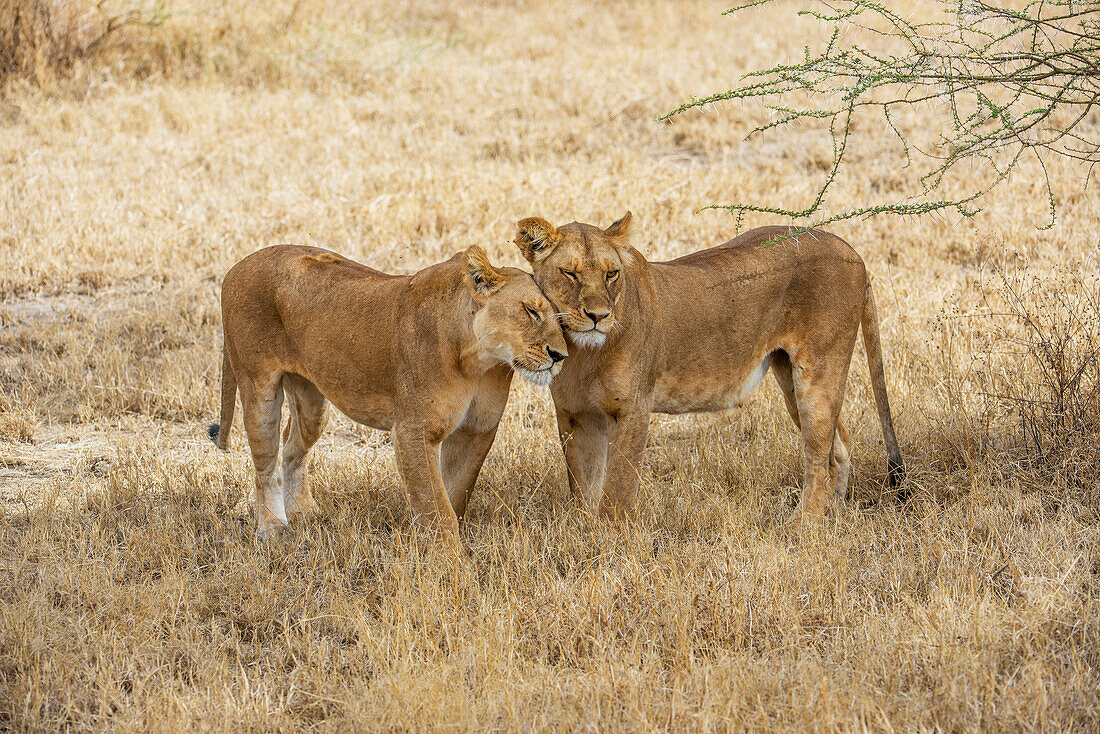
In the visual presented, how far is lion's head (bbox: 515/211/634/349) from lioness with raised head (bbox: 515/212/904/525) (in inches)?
0.4

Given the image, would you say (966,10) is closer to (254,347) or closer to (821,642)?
(821,642)

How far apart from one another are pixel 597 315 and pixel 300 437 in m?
1.84

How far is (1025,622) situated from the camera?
3.46 m

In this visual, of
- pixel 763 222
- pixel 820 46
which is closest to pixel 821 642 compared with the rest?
pixel 763 222

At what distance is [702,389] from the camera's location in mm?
4781

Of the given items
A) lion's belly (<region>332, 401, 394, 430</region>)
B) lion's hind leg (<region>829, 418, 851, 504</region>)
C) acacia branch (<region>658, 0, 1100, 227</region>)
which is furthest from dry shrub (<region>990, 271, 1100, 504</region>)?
lion's belly (<region>332, 401, 394, 430</region>)

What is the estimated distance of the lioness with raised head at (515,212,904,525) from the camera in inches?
168

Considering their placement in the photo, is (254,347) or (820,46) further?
(820,46)

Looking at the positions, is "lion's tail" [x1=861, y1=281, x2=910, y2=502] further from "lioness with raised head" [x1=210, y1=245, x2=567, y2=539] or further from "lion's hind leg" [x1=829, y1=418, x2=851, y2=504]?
"lioness with raised head" [x1=210, y1=245, x2=567, y2=539]

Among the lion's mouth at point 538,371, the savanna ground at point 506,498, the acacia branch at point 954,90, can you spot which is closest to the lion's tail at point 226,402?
the savanna ground at point 506,498

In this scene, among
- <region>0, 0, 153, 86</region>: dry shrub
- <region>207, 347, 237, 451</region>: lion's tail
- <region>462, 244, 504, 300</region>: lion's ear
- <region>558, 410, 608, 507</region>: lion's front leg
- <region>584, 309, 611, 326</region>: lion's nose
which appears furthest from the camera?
<region>0, 0, 153, 86</region>: dry shrub

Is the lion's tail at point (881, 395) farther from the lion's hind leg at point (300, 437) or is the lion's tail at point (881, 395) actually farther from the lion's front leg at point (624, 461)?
the lion's hind leg at point (300, 437)

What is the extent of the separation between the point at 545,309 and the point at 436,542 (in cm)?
99

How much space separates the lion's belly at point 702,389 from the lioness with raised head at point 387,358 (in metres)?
0.77
